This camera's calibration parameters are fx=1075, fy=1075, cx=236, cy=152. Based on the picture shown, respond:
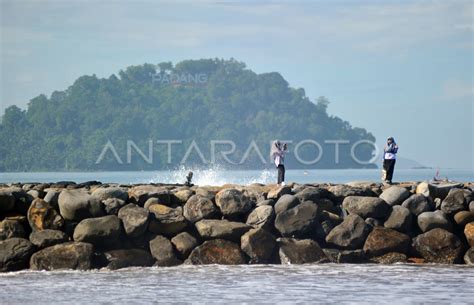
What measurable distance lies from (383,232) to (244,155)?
6701 inches

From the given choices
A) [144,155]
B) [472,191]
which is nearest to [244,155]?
[144,155]

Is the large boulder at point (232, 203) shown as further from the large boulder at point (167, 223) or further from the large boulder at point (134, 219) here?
the large boulder at point (134, 219)

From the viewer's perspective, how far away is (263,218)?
19.1 m

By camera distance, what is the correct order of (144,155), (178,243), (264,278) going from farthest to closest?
(144,155)
(178,243)
(264,278)

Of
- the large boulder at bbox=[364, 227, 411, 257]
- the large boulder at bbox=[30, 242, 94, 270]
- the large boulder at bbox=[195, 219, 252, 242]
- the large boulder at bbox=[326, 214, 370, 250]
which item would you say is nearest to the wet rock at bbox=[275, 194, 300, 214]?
the large boulder at bbox=[195, 219, 252, 242]

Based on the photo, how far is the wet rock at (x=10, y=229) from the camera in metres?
18.7

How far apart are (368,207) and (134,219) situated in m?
4.23

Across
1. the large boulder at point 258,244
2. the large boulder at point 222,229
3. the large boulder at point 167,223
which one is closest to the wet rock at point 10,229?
the large boulder at point 167,223

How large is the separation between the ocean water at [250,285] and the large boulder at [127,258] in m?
0.25

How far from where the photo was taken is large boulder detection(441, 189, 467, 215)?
19562 millimetres

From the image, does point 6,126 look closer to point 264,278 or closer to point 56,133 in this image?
point 56,133

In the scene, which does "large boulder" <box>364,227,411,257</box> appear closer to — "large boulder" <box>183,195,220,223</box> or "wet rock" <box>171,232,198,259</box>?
"large boulder" <box>183,195,220,223</box>

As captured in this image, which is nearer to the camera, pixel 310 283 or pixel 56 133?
pixel 310 283

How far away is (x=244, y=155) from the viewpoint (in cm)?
18925
